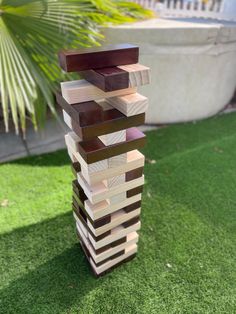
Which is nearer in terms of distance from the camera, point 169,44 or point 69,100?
point 69,100

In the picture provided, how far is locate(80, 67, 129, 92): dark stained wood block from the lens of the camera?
0.88 metres

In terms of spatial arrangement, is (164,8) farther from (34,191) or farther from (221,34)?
(34,191)

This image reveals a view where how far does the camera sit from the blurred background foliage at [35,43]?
5.57 ft

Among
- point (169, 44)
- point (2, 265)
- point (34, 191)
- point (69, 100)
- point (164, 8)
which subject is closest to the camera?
point (69, 100)

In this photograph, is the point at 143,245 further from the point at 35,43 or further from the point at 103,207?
the point at 35,43

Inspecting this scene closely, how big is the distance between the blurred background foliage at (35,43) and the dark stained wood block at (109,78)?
946 millimetres

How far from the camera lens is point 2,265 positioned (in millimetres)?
1506

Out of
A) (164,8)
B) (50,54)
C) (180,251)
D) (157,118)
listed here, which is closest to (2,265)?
(180,251)

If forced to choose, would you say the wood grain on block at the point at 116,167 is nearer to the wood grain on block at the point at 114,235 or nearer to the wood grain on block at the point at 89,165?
the wood grain on block at the point at 89,165

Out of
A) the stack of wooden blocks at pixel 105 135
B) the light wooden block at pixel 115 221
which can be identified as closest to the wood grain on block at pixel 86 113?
the stack of wooden blocks at pixel 105 135

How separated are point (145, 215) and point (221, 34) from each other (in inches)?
85.5

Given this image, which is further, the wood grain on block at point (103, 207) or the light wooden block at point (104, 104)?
the wood grain on block at point (103, 207)

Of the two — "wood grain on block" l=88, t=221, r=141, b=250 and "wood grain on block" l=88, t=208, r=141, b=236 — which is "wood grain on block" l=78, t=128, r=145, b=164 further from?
"wood grain on block" l=88, t=221, r=141, b=250

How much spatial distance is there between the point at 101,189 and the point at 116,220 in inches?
9.2
